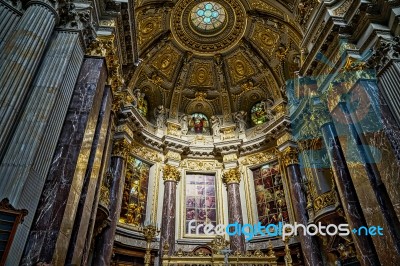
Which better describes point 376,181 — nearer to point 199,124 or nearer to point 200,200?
point 200,200

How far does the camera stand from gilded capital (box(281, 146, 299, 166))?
1459 centimetres

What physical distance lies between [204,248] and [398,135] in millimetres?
10405

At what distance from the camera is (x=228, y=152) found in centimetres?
1714

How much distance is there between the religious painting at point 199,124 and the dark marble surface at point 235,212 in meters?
4.57

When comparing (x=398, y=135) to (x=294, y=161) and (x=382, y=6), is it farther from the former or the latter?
(x=294, y=161)

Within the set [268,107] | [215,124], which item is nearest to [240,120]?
[215,124]

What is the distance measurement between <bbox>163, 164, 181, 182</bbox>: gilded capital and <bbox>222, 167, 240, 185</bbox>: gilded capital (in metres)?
2.61

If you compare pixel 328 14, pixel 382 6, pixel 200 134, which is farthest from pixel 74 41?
pixel 200 134

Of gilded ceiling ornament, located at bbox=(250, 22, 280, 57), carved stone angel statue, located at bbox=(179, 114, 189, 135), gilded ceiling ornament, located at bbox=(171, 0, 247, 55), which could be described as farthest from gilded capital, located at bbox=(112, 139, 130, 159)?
gilded ceiling ornament, located at bbox=(250, 22, 280, 57)

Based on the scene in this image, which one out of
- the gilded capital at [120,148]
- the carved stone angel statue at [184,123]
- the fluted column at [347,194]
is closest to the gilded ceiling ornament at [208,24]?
the carved stone angel statue at [184,123]

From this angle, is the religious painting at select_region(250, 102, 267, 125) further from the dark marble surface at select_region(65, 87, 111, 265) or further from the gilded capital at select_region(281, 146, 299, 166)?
the dark marble surface at select_region(65, 87, 111, 265)

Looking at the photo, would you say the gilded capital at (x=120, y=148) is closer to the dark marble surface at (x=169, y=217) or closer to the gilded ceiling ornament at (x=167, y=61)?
the dark marble surface at (x=169, y=217)

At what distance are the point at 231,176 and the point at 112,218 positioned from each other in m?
7.09

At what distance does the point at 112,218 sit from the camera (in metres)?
11.7
